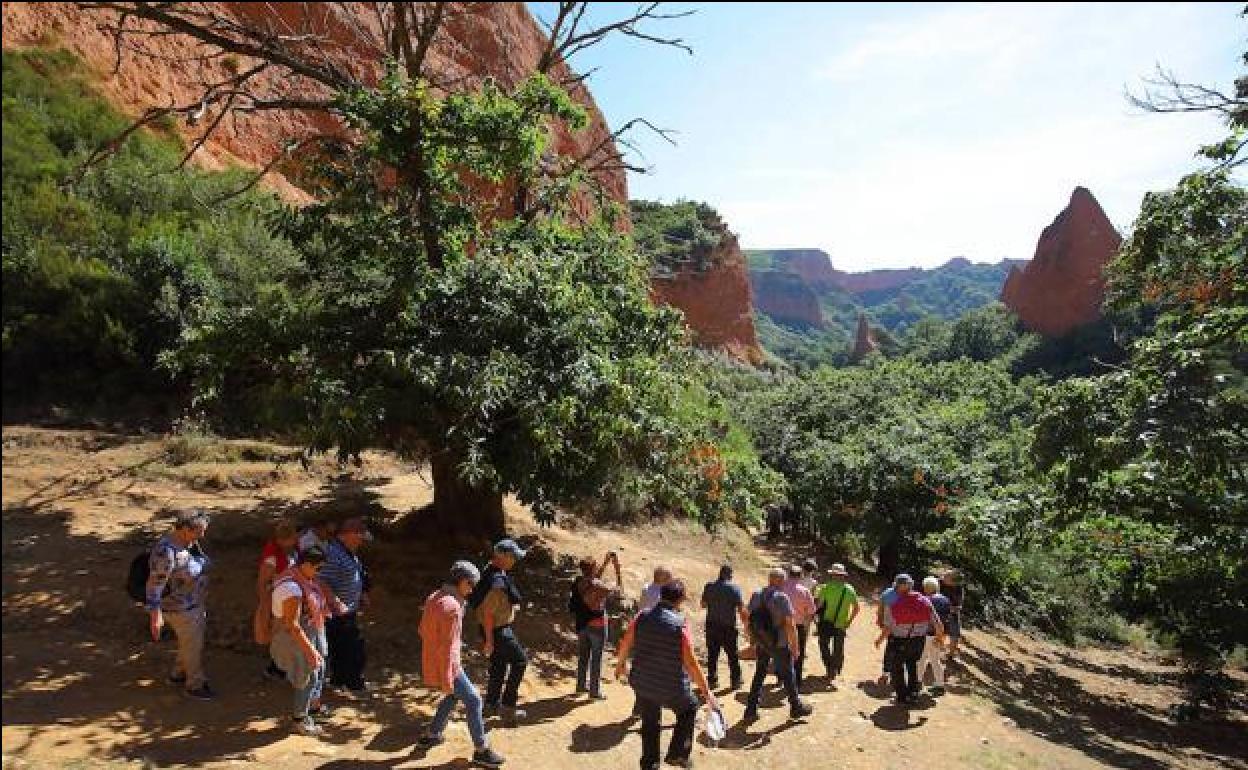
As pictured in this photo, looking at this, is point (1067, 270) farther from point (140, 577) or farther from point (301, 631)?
point (140, 577)

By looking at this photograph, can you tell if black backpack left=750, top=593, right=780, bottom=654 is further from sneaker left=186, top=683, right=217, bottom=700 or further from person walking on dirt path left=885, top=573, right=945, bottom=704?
sneaker left=186, top=683, right=217, bottom=700

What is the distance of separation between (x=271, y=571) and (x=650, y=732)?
3223 mm

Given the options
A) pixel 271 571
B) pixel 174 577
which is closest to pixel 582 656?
pixel 271 571

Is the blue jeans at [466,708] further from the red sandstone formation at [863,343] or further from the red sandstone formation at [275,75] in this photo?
the red sandstone formation at [863,343]

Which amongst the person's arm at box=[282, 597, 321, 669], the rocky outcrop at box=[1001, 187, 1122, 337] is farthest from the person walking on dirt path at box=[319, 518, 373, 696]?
the rocky outcrop at box=[1001, 187, 1122, 337]

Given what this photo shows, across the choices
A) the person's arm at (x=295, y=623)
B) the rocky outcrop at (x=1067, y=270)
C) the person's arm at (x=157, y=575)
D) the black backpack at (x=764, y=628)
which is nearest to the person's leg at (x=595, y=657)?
the black backpack at (x=764, y=628)

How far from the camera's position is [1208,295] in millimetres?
10305

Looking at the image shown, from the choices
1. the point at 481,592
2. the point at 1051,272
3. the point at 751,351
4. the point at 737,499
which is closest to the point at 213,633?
the point at 481,592

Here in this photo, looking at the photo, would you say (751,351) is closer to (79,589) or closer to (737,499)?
(737,499)

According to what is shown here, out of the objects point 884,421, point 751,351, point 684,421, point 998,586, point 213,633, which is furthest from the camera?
point 751,351

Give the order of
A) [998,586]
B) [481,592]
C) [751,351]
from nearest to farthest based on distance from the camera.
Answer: [481,592] → [998,586] → [751,351]

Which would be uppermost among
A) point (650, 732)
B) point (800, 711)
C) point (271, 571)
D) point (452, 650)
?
point (271, 571)

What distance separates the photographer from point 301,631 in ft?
18.6

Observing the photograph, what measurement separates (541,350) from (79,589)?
16.9ft
